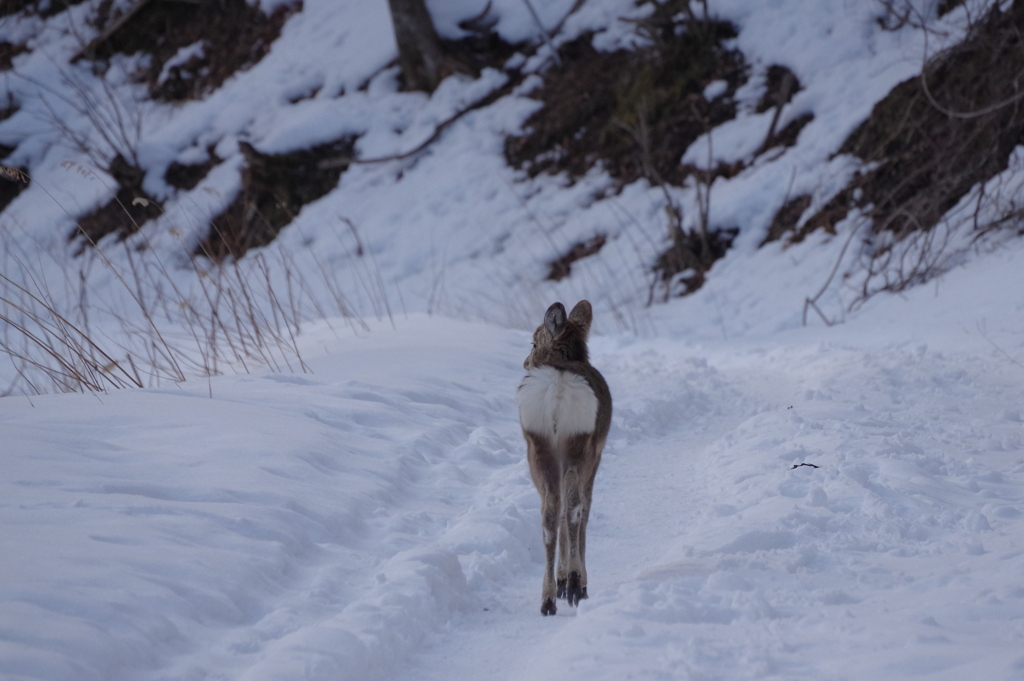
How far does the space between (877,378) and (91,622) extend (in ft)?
19.2

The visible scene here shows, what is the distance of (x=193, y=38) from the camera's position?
827 inches

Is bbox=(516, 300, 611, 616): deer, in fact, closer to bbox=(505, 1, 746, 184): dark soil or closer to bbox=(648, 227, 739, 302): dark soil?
A: bbox=(648, 227, 739, 302): dark soil

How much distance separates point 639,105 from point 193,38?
506 inches

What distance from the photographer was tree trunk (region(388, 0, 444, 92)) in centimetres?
1669

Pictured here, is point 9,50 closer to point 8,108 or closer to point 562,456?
point 8,108

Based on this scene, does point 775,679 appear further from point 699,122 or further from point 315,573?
point 699,122

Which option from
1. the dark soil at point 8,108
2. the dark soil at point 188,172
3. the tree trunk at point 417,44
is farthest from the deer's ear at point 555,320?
the dark soil at point 8,108

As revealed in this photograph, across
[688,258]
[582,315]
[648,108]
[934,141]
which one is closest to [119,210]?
[648,108]

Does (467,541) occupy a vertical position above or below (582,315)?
below

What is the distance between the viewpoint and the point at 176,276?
16906 mm

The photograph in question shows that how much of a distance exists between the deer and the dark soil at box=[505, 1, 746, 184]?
11508 millimetres

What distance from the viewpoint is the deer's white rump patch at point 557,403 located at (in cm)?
324

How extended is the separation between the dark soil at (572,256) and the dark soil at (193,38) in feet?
35.6

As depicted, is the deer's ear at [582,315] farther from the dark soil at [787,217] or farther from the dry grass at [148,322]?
the dark soil at [787,217]
